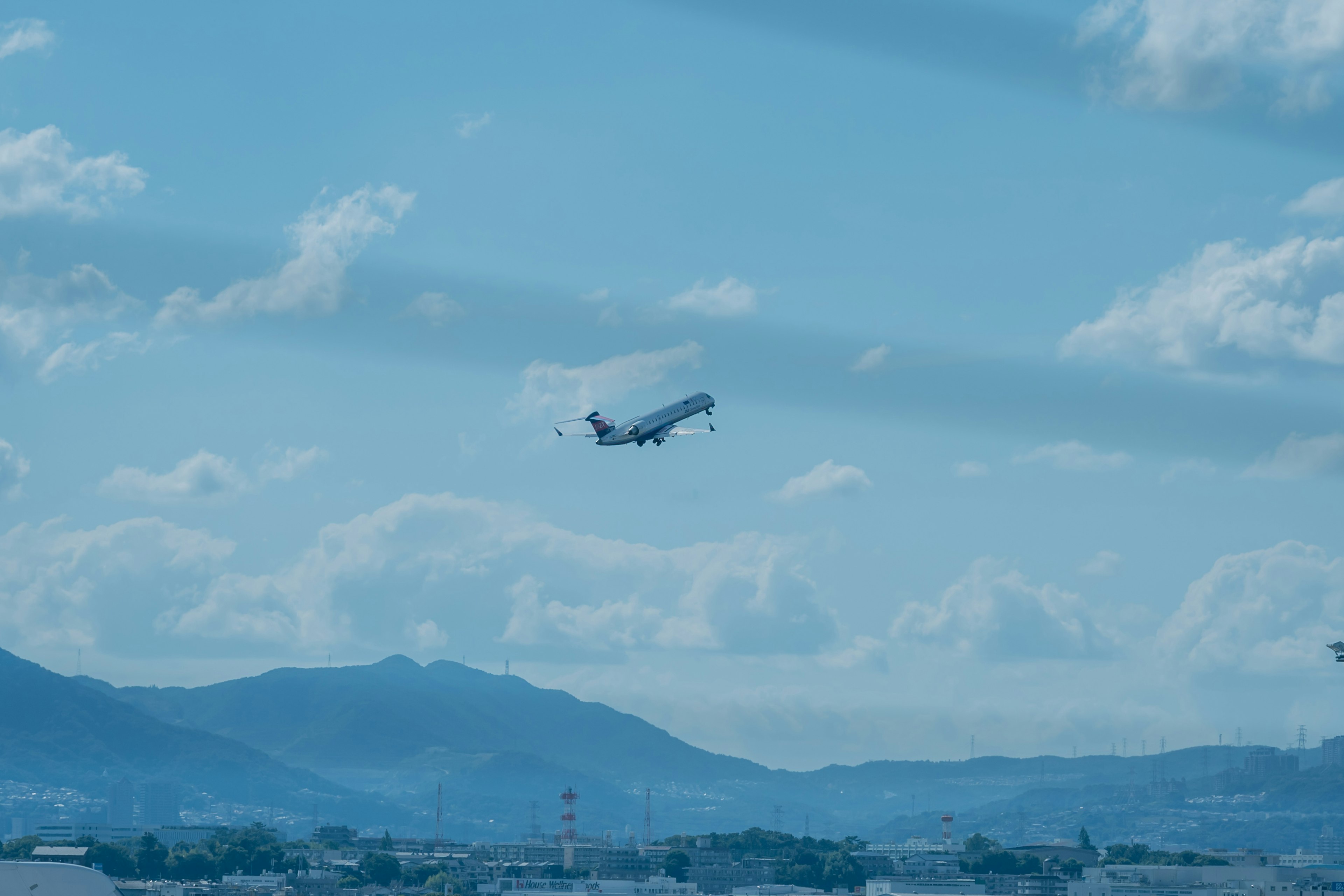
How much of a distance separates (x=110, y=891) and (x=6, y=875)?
608 centimetres

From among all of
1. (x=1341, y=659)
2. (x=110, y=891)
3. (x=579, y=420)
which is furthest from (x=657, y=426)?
(x=110, y=891)

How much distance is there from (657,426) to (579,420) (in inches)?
346

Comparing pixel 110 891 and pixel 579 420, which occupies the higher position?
pixel 579 420

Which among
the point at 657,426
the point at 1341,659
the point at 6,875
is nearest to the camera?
the point at 6,875

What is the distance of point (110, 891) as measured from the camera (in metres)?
A: 106

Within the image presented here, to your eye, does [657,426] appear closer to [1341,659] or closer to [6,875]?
[1341,659]

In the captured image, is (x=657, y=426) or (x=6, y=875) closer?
(x=6, y=875)

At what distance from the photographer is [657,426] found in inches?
7549

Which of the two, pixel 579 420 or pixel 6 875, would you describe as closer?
pixel 6 875

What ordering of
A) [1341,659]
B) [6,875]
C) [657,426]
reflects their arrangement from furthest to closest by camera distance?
1. [657,426]
2. [1341,659]
3. [6,875]

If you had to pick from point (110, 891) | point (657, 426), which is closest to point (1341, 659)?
point (657, 426)

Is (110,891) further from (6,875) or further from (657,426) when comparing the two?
(657,426)

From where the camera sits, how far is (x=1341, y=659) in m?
176

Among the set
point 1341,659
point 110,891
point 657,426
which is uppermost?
point 657,426
